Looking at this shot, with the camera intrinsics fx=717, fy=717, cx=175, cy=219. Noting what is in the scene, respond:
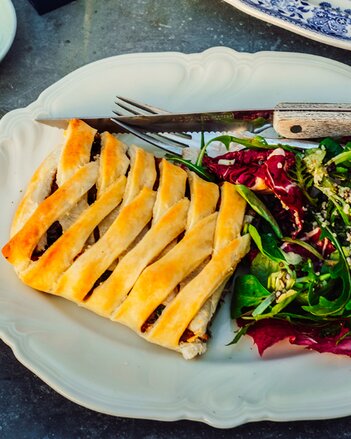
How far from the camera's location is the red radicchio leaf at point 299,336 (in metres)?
1.99

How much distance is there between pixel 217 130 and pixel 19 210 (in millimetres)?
705

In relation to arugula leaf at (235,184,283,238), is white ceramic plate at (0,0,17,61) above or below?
above

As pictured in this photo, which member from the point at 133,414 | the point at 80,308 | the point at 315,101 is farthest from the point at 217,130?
the point at 133,414

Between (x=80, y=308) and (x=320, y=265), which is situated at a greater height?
(x=320, y=265)

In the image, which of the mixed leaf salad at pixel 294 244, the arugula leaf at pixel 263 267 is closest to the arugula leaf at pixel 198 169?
the mixed leaf salad at pixel 294 244

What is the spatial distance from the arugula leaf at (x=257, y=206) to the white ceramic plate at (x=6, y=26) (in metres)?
1.15

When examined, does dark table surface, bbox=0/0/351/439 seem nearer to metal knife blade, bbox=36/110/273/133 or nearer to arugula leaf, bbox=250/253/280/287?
metal knife blade, bbox=36/110/273/133

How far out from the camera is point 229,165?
2299 millimetres

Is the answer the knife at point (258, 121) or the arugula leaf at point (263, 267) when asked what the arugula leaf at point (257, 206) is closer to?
the arugula leaf at point (263, 267)

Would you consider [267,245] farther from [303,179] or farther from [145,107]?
[145,107]

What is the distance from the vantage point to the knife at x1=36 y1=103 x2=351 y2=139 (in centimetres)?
224

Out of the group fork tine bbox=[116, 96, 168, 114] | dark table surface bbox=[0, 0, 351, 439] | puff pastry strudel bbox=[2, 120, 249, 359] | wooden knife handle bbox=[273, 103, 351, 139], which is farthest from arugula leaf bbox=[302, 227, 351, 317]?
dark table surface bbox=[0, 0, 351, 439]

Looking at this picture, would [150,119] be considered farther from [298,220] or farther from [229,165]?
[298,220]

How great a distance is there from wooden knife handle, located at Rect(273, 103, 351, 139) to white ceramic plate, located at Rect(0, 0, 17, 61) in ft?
3.60
